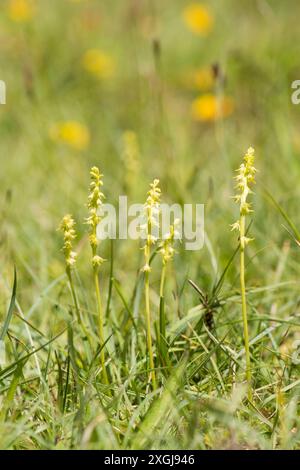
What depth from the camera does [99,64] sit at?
4418 millimetres

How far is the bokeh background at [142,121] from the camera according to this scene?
262cm

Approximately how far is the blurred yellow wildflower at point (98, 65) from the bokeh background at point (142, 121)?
0.01 m

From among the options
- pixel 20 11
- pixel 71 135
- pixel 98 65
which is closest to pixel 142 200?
pixel 71 135

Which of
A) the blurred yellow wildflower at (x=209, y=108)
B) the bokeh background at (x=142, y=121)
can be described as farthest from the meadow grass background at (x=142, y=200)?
the blurred yellow wildflower at (x=209, y=108)

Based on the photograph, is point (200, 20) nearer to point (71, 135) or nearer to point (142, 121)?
point (142, 121)

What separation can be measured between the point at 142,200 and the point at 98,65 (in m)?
1.52

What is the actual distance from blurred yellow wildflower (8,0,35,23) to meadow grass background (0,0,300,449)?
0.02 meters

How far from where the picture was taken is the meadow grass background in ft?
5.14

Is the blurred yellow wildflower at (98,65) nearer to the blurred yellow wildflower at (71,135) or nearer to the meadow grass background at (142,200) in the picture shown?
the meadow grass background at (142,200)

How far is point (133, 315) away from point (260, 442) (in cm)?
60

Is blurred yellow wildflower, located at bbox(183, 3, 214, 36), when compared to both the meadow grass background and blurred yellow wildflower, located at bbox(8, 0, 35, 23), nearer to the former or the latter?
the meadow grass background
